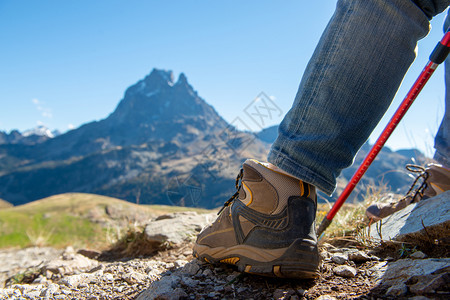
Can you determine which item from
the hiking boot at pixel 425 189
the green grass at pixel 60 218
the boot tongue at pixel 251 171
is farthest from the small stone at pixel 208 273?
the green grass at pixel 60 218

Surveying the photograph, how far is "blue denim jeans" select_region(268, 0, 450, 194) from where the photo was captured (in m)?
1.57

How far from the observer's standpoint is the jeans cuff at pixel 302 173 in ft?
5.48

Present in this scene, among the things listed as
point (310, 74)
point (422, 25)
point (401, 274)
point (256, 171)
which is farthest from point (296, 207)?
point (422, 25)

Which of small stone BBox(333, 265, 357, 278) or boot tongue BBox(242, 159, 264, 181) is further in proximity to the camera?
boot tongue BBox(242, 159, 264, 181)

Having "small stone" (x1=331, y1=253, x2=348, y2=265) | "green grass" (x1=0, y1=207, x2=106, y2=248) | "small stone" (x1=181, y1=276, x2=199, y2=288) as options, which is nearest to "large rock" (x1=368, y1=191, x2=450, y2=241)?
"small stone" (x1=331, y1=253, x2=348, y2=265)

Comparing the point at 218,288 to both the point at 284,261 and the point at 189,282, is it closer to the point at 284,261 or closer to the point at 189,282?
the point at 189,282

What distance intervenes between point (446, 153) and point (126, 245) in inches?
186

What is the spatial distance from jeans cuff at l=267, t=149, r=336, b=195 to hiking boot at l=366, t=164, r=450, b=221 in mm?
1730

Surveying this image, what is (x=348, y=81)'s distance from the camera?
5.20 feet

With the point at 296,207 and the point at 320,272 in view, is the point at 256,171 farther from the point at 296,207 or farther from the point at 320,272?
the point at 320,272

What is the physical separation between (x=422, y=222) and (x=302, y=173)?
1061 millimetres

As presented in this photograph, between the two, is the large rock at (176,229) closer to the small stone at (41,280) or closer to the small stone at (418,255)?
the small stone at (41,280)

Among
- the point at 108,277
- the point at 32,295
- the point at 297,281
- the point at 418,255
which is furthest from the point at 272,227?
the point at 32,295

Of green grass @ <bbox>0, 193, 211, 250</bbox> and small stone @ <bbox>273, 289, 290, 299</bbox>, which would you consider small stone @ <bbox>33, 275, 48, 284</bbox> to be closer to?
small stone @ <bbox>273, 289, 290, 299</bbox>
